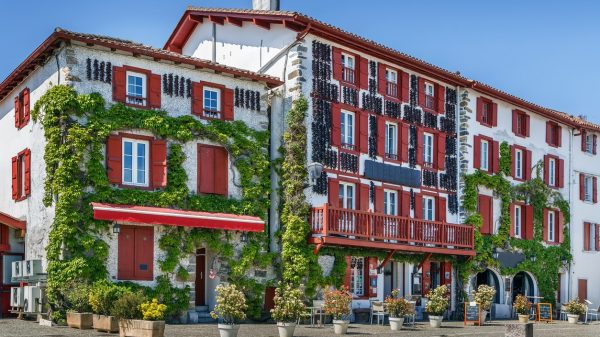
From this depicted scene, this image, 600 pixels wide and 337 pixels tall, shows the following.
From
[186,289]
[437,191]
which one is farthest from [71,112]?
[437,191]

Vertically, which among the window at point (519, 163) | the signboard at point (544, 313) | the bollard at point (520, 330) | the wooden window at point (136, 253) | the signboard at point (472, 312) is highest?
the window at point (519, 163)

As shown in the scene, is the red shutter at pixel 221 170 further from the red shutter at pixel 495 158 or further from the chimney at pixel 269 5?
the red shutter at pixel 495 158

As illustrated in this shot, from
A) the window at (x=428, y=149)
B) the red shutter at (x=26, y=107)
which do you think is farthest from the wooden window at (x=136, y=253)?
the window at (x=428, y=149)

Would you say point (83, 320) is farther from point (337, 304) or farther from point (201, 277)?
point (337, 304)

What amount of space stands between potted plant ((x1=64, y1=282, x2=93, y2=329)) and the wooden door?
5.06 metres

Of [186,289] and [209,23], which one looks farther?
[209,23]

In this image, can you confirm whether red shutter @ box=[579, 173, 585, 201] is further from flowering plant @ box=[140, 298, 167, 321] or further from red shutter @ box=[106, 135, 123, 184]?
flowering plant @ box=[140, 298, 167, 321]

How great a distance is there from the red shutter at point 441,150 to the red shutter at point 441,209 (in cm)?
132

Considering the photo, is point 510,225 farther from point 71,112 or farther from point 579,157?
point 71,112

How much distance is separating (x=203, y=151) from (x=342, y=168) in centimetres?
584

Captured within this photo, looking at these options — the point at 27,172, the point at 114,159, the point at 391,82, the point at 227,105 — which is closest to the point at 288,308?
the point at 114,159

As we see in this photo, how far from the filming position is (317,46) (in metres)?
30.5

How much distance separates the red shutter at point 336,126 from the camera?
3102 centimetres

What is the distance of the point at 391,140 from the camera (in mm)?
33875
